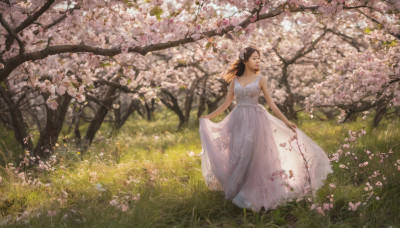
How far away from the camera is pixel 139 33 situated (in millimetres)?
4246

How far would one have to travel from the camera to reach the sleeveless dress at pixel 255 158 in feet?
13.3

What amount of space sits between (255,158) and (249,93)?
744 millimetres

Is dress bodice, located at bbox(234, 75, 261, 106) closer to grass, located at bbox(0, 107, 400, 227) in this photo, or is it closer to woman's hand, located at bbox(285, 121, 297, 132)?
woman's hand, located at bbox(285, 121, 297, 132)

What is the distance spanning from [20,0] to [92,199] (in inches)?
96.3

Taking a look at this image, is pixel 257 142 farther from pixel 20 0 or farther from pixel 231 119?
pixel 20 0

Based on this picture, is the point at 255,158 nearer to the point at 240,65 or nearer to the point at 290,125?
the point at 290,125

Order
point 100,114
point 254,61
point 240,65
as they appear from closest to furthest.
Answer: point 254,61 → point 240,65 → point 100,114

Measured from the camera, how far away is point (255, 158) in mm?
4113

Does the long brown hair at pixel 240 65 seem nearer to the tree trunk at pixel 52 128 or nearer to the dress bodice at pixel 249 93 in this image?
the dress bodice at pixel 249 93

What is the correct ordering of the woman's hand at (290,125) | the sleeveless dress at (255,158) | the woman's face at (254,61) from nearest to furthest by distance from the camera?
the sleeveless dress at (255,158) < the woman's hand at (290,125) < the woman's face at (254,61)

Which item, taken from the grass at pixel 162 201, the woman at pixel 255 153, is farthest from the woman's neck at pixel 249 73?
the grass at pixel 162 201

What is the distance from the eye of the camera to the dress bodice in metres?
4.27

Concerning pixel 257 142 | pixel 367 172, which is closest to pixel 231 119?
pixel 257 142

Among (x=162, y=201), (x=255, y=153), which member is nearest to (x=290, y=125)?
(x=255, y=153)
